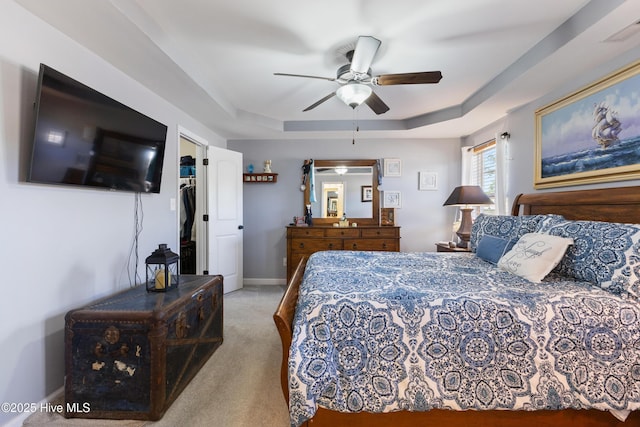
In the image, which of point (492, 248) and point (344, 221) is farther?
point (344, 221)

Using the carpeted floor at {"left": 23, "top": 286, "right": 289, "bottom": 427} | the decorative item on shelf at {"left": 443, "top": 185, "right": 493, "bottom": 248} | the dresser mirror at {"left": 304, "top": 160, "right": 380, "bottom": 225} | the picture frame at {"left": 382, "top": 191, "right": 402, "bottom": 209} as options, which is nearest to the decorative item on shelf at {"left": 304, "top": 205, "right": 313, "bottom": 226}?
the dresser mirror at {"left": 304, "top": 160, "right": 380, "bottom": 225}

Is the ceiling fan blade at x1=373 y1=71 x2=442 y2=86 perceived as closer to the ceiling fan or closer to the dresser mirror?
the ceiling fan

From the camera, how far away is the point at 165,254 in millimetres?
2002

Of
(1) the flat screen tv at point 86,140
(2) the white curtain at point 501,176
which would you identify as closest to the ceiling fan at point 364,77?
(1) the flat screen tv at point 86,140

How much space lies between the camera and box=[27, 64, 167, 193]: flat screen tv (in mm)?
1465

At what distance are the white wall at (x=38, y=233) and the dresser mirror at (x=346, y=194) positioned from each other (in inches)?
110

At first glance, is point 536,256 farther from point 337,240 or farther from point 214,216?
point 214,216

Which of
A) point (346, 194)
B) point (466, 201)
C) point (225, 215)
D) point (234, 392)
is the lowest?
point (234, 392)

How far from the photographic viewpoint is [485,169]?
383cm

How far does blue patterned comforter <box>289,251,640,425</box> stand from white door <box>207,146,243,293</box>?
2745 mm

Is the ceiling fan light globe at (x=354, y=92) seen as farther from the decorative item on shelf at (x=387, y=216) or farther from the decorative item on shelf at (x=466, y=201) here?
the decorative item on shelf at (x=387, y=216)

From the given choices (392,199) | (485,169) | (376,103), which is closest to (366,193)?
(392,199)

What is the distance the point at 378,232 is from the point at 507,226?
1.78m

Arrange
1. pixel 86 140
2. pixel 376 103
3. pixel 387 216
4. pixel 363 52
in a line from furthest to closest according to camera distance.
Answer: pixel 387 216, pixel 376 103, pixel 363 52, pixel 86 140
